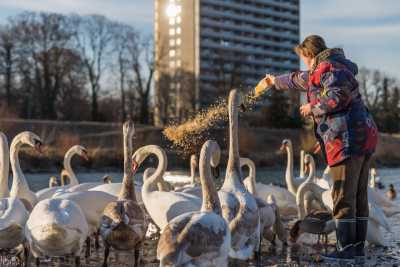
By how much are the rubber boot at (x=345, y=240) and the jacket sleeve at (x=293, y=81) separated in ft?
5.50

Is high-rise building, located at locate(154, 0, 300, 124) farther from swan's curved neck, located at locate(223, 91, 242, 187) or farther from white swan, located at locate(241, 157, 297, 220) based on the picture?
swan's curved neck, located at locate(223, 91, 242, 187)

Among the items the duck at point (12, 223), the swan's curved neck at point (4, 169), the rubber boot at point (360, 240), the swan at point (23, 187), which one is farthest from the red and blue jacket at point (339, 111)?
the swan's curved neck at point (4, 169)

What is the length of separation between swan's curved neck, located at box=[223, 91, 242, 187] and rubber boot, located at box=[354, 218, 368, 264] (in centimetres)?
156

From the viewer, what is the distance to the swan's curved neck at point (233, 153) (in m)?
7.71

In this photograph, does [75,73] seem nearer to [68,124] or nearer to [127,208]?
[68,124]

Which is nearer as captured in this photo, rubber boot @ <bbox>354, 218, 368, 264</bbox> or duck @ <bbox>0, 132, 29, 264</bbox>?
rubber boot @ <bbox>354, 218, 368, 264</bbox>

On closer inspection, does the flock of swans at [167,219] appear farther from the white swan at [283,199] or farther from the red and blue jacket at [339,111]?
the white swan at [283,199]

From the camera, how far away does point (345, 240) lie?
21.7ft

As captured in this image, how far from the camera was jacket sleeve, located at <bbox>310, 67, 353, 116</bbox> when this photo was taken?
6340 mm

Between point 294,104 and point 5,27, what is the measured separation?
3249cm

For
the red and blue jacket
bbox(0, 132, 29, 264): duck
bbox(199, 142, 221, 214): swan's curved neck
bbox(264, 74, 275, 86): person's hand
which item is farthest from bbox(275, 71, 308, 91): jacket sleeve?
bbox(0, 132, 29, 264): duck

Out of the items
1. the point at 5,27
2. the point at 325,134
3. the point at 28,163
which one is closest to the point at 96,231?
the point at 325,134

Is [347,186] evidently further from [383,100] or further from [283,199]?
[383,100]

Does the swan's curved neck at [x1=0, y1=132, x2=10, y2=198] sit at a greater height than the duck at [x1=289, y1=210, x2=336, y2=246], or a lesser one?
greater
